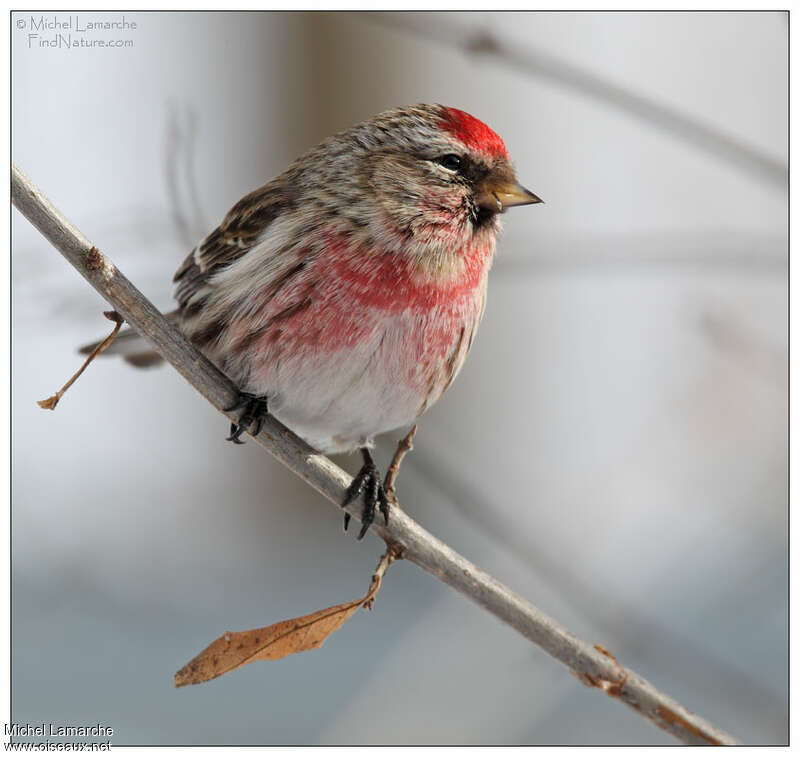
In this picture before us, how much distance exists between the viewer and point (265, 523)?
4.14m

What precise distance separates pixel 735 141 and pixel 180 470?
246 cm

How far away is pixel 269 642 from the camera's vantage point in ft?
5.48

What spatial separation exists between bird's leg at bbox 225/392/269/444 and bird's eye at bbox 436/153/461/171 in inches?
25.5

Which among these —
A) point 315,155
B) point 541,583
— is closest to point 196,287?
point 315,155

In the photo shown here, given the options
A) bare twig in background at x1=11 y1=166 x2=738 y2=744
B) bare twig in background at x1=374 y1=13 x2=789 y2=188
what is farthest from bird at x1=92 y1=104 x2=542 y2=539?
bare twig in background at x1=374 y1=13 x2=789 y2=188

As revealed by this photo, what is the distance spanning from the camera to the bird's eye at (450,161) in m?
2.05

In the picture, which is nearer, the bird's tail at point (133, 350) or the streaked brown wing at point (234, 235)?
the streaked brown wing at point (234, 235)

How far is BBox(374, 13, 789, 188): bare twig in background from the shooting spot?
6.02ft

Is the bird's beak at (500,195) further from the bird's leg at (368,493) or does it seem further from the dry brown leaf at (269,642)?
the dry brown leaf at (269,642)

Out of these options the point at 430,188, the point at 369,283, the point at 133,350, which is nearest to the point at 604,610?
the point at 369,283

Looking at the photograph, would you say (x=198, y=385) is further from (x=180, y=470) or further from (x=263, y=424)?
(x=180, y=470)

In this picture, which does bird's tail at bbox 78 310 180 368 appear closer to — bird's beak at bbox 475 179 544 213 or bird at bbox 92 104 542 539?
bird at bbox 92 104 542 539

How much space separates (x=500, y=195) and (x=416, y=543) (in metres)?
0.77

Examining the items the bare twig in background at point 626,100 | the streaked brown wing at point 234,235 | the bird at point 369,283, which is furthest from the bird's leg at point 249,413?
the bare twig in background at point 626,100
